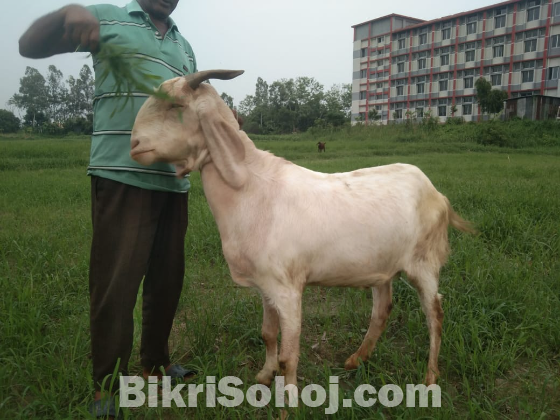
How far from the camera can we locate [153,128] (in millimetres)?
2092

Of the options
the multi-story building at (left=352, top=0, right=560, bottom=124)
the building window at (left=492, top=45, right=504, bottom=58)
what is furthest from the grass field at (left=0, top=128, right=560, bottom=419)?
the building window at (left=492, top=45, right=504, bottom=58)

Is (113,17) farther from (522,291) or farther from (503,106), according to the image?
(503,106)

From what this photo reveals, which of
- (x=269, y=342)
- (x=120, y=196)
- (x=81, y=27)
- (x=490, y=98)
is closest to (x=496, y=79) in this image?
(x=490, y=98)

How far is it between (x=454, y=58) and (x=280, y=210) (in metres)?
41.3

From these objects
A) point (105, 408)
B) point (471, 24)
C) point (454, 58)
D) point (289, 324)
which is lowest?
point (105, 408)

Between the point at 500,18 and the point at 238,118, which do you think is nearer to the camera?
the point at 238,118

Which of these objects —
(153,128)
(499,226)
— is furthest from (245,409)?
(499,226)

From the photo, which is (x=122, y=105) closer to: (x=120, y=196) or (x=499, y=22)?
(x=120, y=196)

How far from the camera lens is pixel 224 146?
7.19ft

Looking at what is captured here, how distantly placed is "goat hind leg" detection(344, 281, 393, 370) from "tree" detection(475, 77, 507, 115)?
29801 millimetres

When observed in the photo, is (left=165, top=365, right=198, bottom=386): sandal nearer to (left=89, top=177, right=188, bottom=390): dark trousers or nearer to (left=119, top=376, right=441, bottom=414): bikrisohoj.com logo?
(left=119, top=376, right=441, bottom=414): bikrisohoj.com logo

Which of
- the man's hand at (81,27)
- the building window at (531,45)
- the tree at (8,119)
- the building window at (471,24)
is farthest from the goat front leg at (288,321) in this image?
the building window at (471,24)

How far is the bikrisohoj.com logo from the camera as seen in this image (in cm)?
230

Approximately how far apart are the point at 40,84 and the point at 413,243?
220cm
